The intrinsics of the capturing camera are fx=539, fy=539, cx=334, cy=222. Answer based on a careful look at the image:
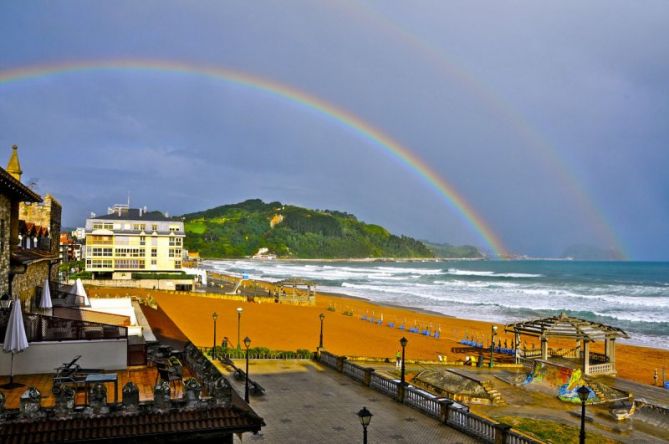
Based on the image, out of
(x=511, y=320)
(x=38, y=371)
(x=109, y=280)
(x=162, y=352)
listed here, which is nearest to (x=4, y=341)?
(x=38, y=371)

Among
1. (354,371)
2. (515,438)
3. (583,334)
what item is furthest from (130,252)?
(515,438)

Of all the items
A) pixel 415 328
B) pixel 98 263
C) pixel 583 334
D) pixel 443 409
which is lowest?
pixel 415 328

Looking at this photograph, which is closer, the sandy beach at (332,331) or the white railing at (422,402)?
the white railing at (422,402)

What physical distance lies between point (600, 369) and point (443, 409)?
14662 mm

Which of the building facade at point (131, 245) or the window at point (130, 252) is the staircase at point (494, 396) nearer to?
the building facade at point (131, 245)

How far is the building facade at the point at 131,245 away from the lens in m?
71.1

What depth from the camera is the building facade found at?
233 ft

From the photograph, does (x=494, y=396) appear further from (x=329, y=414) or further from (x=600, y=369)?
(x=600, y=369)

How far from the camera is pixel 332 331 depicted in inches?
1641

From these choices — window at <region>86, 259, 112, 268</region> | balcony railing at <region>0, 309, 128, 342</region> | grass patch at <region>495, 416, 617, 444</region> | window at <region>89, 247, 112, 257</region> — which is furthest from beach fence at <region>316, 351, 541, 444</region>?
window at <region>89, 247, 112, 257</region>

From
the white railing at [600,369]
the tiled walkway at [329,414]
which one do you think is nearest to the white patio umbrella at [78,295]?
the tiled walkway at [329,414]

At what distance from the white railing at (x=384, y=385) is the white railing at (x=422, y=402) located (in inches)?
33.0

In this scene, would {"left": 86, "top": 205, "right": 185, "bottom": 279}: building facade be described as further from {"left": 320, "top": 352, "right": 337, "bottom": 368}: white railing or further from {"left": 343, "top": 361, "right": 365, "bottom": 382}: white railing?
{"left": 343, "top": 361, "right": 365, "bottom": 382}: white railing

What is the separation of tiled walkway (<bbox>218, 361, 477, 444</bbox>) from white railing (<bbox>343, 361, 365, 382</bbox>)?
1.05ft
